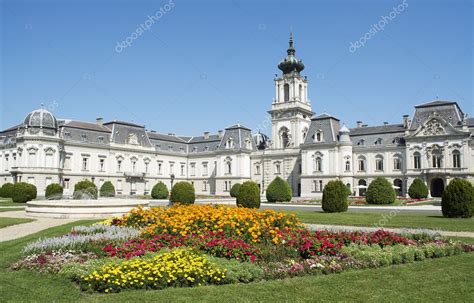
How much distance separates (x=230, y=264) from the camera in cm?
902

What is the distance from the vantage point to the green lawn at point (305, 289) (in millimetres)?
7215

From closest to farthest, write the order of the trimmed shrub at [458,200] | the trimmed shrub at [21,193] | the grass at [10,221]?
the grass at [10,221] < the trimmed shrub at [458,200] < the trimmed shrub at [21,193]

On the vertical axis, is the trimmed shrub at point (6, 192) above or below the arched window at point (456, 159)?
below

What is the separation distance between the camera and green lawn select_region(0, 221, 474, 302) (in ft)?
23.7

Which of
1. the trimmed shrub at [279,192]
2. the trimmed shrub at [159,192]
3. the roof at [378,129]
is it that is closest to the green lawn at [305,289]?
the trimmed shrub at [279,192]

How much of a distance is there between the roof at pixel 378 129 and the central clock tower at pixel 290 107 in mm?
7241

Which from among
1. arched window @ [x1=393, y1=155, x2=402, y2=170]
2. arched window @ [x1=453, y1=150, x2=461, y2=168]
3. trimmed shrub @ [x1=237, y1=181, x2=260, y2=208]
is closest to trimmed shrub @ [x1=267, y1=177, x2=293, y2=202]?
trimmed shrub @ [x1=237, y1=181, x2=260, y2=208]

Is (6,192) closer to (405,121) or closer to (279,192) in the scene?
(279,192)

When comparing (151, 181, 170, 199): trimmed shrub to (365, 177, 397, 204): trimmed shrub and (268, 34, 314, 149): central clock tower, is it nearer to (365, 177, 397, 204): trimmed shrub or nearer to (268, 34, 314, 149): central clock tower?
(268, 34, 314, 149): central clock tower

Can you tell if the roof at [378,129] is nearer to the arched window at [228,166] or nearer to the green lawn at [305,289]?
the arched window at [228,166]

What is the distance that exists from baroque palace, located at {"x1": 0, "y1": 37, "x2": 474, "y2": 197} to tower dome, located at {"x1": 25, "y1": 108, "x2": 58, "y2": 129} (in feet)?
0.42

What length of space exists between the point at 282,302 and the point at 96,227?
27.2 feet

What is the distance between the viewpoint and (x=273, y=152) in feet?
205

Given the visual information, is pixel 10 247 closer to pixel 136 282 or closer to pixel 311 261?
pixel 136 282
